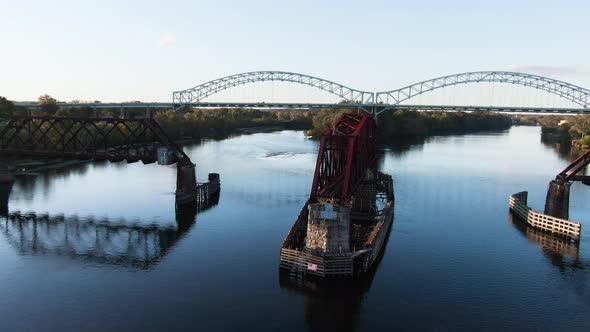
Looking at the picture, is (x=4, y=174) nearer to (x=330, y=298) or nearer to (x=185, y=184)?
(x=185, y=184)

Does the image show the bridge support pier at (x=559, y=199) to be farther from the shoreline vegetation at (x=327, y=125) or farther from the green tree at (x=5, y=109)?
the shoreline vegetation at (x=327, y=125)

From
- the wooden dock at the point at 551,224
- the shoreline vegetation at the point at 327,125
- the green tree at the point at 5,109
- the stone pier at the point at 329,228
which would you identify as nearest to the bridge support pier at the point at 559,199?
the wooden dock at the point at 551,224

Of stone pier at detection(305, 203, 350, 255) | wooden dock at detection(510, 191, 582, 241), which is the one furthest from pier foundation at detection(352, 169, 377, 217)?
stone pier at detection(305, 203, 350, 255)

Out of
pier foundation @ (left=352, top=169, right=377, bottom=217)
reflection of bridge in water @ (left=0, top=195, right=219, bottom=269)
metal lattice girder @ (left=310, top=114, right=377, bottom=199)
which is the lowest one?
reflection of bridge in water @ (left=0, top=195, right=219, bottom=269)

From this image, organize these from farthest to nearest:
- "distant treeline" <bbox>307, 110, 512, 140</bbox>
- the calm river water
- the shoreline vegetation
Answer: "distant treeline" <bbox>307, 110, 512, 140</bbox>, the shoreline vegetation, the calm river water

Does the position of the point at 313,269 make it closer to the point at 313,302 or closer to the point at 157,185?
the point at 313,302

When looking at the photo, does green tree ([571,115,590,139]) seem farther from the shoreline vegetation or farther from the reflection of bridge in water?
the reflection of bridge in water
